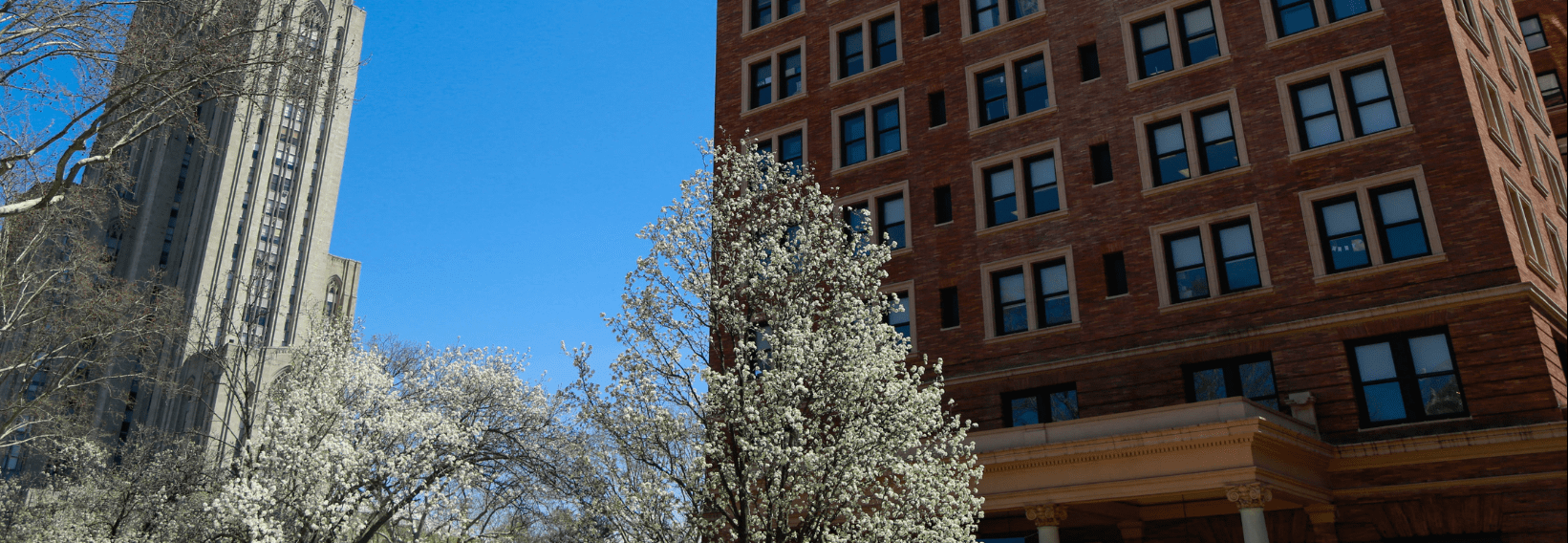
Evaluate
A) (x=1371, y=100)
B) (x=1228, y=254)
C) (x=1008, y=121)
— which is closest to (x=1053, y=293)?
(x=1228, y=254)

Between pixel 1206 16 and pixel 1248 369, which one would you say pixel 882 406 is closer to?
pixel 1248 369

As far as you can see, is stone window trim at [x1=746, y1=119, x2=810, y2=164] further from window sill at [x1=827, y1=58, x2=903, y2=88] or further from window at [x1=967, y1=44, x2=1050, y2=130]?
window at [x1=967, y1=44, x2=1050, y2=130]

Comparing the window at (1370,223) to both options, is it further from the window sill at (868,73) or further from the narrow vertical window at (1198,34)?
the window sill at (868,73)

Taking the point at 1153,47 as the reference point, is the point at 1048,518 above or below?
below

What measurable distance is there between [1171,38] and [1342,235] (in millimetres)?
7345

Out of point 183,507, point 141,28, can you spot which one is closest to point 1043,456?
point 141,28

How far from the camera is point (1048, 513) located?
68.6ft

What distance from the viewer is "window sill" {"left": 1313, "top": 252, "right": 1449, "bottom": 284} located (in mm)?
21828

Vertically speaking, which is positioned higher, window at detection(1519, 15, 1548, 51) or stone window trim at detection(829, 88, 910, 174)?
window at detection(1519, 15, 1548, 51)

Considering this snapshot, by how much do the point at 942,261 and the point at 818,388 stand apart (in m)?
12.3

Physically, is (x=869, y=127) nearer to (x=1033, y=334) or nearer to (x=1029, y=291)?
(x=1029, y=291)

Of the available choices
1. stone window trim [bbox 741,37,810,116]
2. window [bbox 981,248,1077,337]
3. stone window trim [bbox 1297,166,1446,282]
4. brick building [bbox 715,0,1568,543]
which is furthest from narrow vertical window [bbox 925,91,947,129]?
stone window trim [bbox 1297,166,1446,282]

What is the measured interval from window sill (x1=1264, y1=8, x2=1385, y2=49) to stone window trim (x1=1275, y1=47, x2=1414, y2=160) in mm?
957

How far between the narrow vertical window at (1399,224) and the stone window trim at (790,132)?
16.6 m
